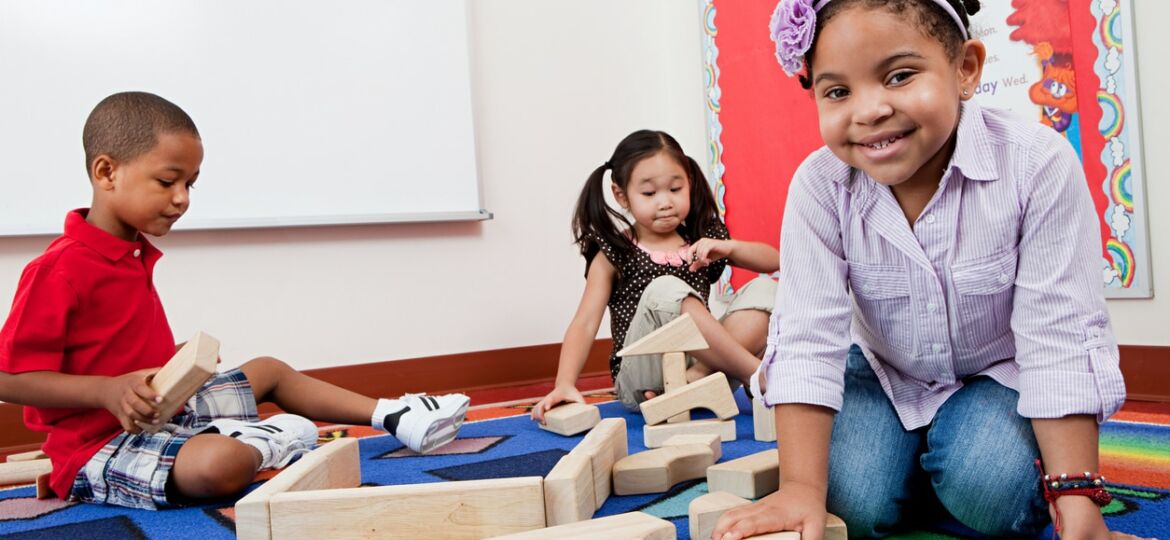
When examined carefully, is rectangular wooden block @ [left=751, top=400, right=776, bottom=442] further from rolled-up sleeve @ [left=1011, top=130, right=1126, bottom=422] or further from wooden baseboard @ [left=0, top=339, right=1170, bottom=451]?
wooden baseboard @ [left=0, top=339, right=1170, bottom=451]

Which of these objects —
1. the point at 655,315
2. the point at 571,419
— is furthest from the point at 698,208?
the point at 571,419

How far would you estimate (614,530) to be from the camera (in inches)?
25.5

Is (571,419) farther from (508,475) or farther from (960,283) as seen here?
(960,283)

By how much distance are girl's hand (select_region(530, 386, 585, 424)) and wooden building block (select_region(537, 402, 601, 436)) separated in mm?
45

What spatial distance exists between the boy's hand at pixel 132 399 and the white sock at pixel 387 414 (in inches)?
13.4

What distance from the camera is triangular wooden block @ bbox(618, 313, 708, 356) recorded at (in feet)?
4.18

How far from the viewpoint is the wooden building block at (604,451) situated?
88 centimetres

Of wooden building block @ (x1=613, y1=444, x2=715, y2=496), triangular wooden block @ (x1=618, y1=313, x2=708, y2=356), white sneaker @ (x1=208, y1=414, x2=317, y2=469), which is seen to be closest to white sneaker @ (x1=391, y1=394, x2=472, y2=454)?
white sneaker @ (x1=208, y1=414, x2=317, y2=469)

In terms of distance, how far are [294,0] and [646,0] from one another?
2.98 ft

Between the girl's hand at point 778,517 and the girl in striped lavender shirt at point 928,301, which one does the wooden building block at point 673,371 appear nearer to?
the girl in striped lavender shirt at point 928,301

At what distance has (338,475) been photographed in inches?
37.9

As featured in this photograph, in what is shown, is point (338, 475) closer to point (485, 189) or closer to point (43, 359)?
point (43, 359)

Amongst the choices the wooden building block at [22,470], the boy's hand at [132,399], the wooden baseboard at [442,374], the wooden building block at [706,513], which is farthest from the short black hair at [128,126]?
the wooden building block at [706,513]

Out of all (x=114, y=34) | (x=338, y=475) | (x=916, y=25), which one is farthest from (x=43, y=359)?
(x=916, y=25)
